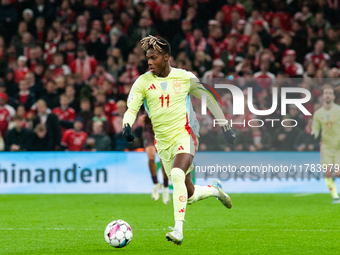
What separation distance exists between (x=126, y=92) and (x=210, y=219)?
610 centimetres

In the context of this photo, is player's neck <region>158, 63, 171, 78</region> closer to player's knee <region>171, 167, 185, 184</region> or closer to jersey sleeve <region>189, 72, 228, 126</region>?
jersey sleeve <region>189, 72, 228, 126</region>

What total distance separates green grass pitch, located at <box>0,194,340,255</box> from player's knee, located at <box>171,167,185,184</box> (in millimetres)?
687

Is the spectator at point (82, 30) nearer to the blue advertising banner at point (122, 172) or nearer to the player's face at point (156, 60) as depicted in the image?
the blue advertising banner at point (122, 172)

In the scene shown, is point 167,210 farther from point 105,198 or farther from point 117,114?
point 117,114

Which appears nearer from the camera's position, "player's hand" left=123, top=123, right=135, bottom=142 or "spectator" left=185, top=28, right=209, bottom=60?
"player's hand" left=123, top=123, right=135, bottom=142

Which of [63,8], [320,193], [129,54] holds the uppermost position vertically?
[63,8]

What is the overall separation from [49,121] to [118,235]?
25.4 ft

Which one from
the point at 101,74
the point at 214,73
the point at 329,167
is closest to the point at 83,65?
the point at 101,74

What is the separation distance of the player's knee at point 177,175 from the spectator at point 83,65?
30.2ft

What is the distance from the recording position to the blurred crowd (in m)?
13.2

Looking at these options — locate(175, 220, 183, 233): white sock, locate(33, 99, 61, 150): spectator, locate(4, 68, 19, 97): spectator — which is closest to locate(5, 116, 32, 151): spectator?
locate(33, 99, 61, 150): spectator

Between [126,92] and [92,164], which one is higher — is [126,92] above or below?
above

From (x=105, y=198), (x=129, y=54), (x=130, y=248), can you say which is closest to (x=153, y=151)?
(x=105, y=198)

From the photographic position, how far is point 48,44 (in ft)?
51.8
